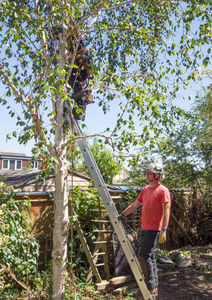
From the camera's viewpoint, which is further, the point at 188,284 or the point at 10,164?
the point at 10,164

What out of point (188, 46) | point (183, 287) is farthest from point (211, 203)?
point (188, 46)

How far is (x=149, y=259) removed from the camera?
172 inches

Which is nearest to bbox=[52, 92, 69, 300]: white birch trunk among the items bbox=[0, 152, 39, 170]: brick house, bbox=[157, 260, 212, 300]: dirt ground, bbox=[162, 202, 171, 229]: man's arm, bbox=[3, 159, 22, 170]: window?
bbox=[162, 202, 171, 229]: man's arm

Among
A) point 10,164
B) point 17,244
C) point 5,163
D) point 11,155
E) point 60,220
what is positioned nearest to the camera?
point 60,220

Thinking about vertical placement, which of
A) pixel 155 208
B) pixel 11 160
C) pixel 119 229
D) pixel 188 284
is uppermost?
pixel 11 160

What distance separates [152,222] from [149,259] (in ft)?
1.75

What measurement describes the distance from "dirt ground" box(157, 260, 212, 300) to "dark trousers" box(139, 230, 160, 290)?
0.99 meters

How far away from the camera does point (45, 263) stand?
5.52 meters

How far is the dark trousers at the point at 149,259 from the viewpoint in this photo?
429cm

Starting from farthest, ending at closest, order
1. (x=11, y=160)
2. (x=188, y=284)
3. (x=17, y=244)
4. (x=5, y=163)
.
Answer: (x=11, y=160)
(x=5, y=163)
(x=188, y=284)
(x=17, y=244)

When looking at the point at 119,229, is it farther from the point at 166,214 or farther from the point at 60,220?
the point at 60,220

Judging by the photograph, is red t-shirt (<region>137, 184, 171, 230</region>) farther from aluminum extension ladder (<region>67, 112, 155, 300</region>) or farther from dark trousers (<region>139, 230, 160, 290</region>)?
aluminum extension ladder (<region>67, 112, 155, 300</region>)

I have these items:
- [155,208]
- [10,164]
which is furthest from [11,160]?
[155,208]

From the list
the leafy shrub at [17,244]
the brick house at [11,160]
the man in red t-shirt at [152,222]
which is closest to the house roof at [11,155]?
the brick house at [11,160]
